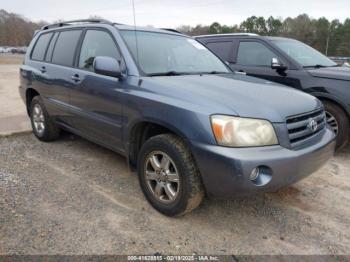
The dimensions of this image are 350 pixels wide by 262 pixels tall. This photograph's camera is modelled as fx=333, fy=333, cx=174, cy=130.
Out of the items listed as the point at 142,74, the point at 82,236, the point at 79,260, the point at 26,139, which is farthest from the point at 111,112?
the point at 26,139

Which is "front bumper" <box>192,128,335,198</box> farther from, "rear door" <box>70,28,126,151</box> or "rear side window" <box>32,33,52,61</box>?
"rear side window" <box>32,33,52,61</box>

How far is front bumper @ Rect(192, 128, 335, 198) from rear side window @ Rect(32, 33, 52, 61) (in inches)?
135

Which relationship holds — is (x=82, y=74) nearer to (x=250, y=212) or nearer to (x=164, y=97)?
(x=164, y=97)

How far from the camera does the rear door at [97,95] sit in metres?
3.40

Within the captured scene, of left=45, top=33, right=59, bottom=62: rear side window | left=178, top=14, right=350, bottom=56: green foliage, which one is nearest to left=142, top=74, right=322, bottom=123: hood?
left=45, top=33, right=59, bottom=62: rear side window

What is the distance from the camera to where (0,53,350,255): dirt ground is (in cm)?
261

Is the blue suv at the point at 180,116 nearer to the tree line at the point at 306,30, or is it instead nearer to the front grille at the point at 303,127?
the front grille at the point at 303,127

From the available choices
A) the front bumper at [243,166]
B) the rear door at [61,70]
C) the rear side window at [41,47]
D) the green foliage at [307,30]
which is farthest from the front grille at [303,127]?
the green foliage at [307,30]

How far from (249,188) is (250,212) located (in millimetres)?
800

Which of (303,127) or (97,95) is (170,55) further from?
(303,127)

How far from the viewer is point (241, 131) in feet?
8.25

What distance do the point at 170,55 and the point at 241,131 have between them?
1541 mm

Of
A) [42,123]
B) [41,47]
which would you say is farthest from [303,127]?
[41,47]

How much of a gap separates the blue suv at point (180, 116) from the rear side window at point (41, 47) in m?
0.63
